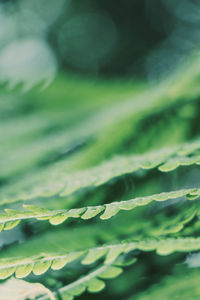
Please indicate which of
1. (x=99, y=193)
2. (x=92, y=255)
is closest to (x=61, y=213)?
(x=92, y=255)

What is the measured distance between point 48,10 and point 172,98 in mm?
5263

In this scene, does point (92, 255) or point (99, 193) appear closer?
point (92, 255)

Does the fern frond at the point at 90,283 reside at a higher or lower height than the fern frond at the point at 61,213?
lower

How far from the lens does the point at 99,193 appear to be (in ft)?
2.15

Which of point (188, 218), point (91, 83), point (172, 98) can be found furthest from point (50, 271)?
point (91, 83)

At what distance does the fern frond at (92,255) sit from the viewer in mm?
354

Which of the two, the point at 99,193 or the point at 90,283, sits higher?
the point at 99,193

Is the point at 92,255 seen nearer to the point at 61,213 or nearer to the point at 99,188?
the point at 61,213

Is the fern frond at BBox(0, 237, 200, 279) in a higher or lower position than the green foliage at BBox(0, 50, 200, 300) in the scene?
lower

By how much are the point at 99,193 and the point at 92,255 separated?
0.27 metres

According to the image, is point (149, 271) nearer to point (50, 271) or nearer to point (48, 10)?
point (50, 271)

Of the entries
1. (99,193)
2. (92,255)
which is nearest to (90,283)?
(92,255)

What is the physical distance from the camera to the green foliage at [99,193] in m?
0.38

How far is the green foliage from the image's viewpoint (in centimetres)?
38
